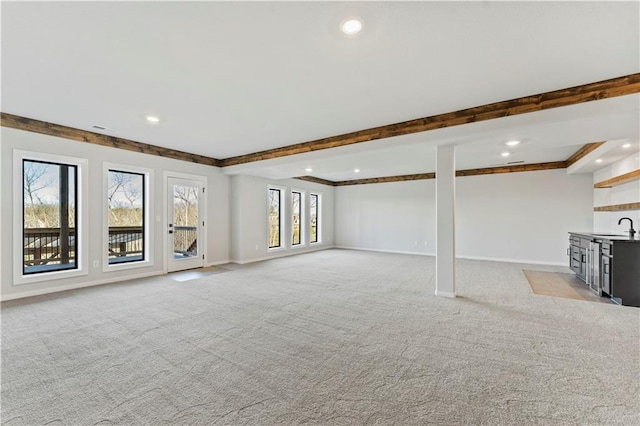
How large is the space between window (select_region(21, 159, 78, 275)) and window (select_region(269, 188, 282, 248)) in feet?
14.8

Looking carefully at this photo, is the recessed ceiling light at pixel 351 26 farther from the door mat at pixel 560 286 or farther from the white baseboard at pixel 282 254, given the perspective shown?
the white baseboard at pixel 282 254

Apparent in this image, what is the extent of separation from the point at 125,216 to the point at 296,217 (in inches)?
194

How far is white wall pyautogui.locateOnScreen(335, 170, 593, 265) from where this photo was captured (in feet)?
22.4

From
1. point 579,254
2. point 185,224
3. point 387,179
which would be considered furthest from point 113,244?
point 579,254

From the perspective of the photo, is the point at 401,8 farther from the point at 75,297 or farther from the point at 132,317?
the point at 75,297

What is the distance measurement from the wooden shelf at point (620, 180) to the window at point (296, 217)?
24.4 ft

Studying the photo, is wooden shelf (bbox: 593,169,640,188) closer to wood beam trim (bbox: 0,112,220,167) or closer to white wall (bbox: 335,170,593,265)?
white wall (bbox: 335,170,593,265)

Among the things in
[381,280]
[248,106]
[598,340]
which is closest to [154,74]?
[248,106]

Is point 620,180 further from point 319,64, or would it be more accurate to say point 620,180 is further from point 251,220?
point 251,220

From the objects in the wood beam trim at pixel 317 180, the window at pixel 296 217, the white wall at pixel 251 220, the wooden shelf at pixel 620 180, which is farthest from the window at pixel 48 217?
the wooden shelf at pixel 620 180

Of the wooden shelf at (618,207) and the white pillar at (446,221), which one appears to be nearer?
the white pillar at (446,221)

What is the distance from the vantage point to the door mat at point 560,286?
427cm

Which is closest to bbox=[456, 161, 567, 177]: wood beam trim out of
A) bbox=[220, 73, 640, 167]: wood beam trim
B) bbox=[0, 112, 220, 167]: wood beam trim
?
bbox=[220, 73, 640, 167]: wood beam trim

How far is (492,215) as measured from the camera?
25.1 feet
